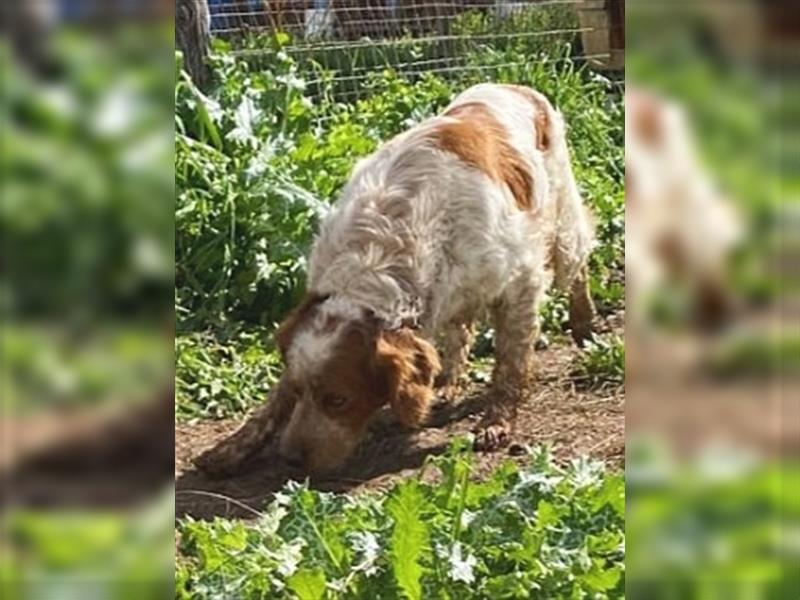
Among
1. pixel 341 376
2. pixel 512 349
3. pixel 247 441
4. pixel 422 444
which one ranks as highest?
pixel 341 376

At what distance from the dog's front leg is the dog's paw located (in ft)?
2.12

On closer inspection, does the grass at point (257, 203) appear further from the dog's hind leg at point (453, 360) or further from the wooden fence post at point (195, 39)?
the dog's hind leg at point (453, 360)

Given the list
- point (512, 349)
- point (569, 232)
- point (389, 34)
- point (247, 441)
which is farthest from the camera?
point (389, 34)

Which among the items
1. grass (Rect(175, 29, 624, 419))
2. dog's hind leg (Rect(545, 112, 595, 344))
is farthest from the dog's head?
dog's hind leg (Rect(545, 112, 595, 344))

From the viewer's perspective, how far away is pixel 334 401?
3.70 metres

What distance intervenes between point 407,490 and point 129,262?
1793 mm

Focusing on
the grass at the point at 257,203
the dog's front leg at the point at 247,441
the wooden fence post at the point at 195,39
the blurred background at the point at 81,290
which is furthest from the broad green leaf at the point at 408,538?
the wooden fence post at the point at 195,39

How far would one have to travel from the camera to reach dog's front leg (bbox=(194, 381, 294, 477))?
388 centimetres

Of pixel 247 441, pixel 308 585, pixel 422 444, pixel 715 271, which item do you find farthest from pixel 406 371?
pixel 715 271

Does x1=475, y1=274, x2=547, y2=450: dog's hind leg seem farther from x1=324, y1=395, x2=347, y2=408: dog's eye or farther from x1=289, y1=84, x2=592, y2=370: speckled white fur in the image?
x1=324, y1=395, x2=347, y2=408: dog's eye

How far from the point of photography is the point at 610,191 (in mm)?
4840

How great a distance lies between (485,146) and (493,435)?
0.94 meters

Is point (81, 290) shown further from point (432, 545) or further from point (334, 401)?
point (334, 401)

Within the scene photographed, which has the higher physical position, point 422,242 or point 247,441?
point 422,242
